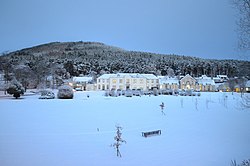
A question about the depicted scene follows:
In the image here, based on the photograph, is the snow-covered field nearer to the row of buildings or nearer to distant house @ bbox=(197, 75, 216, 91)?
the row of buildings

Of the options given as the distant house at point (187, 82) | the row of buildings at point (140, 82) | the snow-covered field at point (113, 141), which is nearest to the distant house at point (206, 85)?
the row of buildings at point (140, 82)

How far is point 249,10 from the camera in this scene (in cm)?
754

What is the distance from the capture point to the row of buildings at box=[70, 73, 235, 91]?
6203cm

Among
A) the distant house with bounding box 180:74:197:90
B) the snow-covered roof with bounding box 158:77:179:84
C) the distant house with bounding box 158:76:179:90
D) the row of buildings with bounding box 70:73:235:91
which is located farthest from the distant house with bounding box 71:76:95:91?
the distant house with bounding box 180:74:197:90

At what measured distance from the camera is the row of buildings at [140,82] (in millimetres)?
62031

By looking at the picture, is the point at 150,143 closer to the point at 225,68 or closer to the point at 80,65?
the point at 80,65

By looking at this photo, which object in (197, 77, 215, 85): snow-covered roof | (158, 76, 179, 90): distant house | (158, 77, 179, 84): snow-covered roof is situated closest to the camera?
(158, 76, 179, 90): distant house

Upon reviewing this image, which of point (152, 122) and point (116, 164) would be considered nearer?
point (116, 164)

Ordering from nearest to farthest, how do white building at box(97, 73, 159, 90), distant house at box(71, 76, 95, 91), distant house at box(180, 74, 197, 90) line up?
white building at box(97, 73, 159, 90), distant house at box(180, 74, 197, 90), distant house at box(71, 76, 95, 91)

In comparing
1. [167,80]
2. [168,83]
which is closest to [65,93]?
[168,83]

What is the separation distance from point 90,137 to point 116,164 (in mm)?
3404

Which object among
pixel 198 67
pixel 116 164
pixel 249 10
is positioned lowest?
pixel 116 164

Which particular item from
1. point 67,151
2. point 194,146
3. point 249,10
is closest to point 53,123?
point 67,151

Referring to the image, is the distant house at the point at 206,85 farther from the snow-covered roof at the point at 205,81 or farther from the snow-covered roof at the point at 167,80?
the snow-covered roof at the point at 167,80
